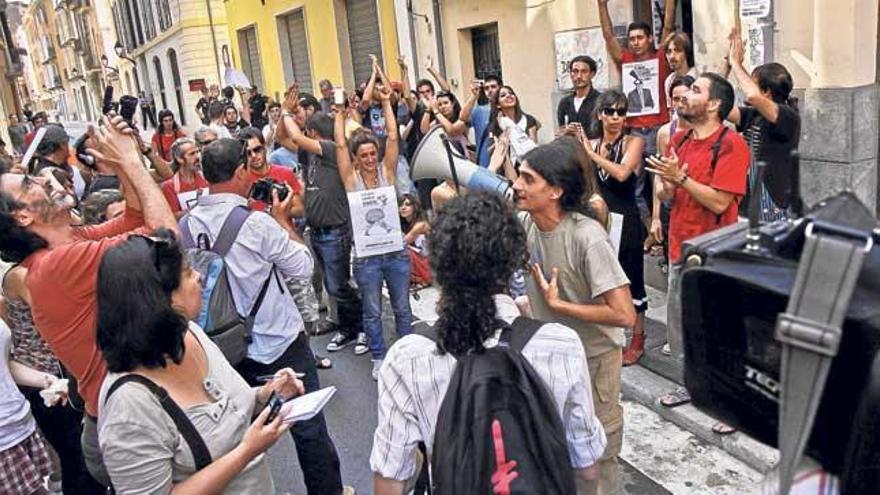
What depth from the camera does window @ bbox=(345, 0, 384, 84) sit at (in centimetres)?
1295

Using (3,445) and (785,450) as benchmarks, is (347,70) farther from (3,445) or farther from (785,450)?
(785,450)

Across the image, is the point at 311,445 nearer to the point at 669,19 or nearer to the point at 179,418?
the point at 179,418

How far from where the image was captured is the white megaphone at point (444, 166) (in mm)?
3211

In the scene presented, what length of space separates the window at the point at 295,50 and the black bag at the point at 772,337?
615 inches

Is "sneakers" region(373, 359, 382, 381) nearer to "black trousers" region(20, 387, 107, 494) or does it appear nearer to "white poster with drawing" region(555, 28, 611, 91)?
"black trousers" region(20, 387, 107, 494)

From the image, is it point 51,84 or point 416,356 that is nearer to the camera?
point 416,356

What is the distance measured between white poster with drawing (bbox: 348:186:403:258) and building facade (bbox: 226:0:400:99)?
8100 millimetres

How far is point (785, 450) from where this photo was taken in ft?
2.84

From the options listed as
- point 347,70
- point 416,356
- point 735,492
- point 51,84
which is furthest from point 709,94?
point 51,84

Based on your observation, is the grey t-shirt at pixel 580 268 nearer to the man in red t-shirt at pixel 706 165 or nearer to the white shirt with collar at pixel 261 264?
the man in red t-shirt at pixel 706 165

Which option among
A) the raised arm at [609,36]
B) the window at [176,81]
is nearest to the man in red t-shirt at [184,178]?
the raised arm at [609,36]

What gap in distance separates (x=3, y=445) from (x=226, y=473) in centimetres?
134

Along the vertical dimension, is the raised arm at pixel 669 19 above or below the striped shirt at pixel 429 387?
above

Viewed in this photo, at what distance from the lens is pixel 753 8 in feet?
16.8
